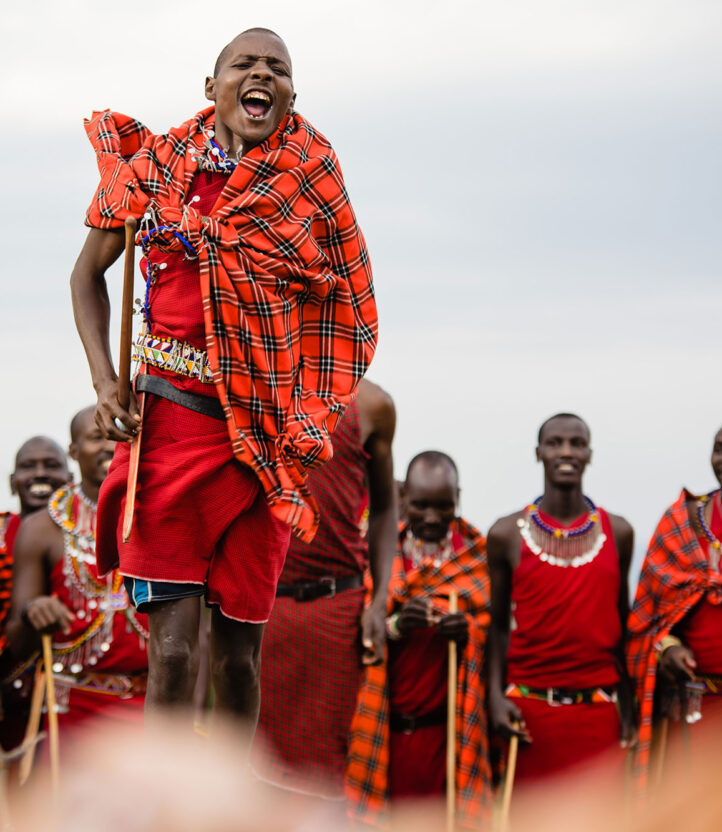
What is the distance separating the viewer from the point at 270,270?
11.8 feet

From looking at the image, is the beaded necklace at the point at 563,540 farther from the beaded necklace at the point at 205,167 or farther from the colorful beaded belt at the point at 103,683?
the beaded necklace at the point at 205,167

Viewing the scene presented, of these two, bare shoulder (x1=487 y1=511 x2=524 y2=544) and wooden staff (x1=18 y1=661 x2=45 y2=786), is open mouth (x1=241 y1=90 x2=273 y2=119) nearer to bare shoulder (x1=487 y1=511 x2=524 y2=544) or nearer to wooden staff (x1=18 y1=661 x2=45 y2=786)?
wooden staff (x1=18 y1=661 x2=45 y2=786)

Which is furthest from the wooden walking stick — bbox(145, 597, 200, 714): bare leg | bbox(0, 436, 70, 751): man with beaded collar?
bbox(0, 436, 70, 751): man with beaded collar

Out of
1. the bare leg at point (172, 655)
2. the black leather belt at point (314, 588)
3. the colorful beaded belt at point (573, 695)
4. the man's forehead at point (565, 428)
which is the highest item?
the man's forehead at point (565, 428)

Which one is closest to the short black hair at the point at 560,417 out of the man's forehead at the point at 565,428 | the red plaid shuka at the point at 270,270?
the man's forehead at the point at 565,428

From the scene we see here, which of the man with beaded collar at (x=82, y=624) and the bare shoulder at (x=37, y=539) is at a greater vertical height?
the bare shoulder at (x=37, y=539)

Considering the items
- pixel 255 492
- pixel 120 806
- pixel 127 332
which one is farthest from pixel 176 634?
pixel 120 806

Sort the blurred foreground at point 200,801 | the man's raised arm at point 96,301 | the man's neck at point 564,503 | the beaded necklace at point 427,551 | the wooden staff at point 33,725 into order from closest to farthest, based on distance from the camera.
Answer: the blurred foreground at point 200,801 < the man's raised arm at point 96,301 < the wooden staff at point 33,725 < the beaded necklace at point 427,551 < the man's neck at point 564,503

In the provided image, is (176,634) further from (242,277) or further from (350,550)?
(350,550)

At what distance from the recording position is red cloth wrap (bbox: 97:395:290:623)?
3555 mm

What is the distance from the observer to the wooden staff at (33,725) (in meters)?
6.94

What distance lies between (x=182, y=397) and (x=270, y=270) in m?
0.42

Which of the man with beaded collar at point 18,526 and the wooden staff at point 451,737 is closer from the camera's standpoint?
the man with beaded collar at point 18,526

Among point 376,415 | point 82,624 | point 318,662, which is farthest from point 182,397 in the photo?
point 82,624
